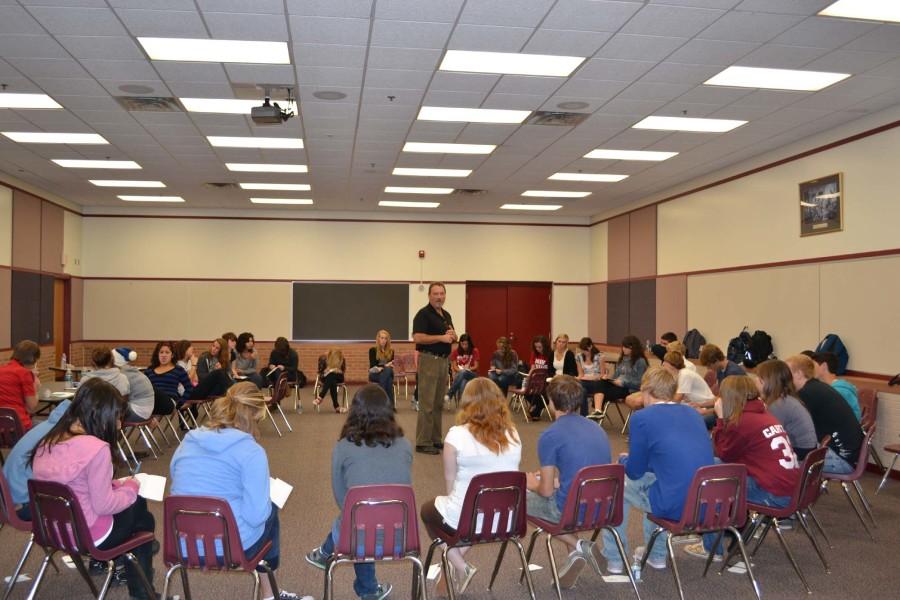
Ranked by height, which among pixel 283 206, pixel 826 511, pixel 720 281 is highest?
pixel 283 206

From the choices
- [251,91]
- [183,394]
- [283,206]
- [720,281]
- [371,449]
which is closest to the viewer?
[371,449]

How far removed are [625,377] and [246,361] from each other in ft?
17.6

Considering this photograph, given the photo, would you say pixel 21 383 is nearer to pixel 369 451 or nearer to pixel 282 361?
pixel 369 451

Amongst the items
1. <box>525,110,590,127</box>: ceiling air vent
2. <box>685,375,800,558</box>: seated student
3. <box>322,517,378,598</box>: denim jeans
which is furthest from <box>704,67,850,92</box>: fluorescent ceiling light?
<box>322,517,378,598</box>: denim jeans

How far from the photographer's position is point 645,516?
4.39m

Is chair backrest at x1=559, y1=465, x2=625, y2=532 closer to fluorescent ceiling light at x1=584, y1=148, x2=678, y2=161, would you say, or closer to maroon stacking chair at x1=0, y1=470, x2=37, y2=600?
maroon stacking chair at x1=0, y1=470, x2=37, y2=600

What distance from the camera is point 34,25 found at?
18.3 feet

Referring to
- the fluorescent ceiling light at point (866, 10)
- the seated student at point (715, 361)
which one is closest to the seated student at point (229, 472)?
the fluorescent ceiling light at point (866, 10)

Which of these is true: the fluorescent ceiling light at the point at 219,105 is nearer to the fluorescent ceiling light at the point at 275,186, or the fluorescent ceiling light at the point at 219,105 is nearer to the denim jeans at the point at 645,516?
the fluorescent ceiling light at the point at 275,186

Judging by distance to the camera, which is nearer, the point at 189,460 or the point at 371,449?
the point at 189,460

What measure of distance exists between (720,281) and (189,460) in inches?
353

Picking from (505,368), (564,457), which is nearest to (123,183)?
(505,368)

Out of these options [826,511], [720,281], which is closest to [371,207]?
[720,281]

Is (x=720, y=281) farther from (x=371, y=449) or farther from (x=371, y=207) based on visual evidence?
(x=371, y=449)
